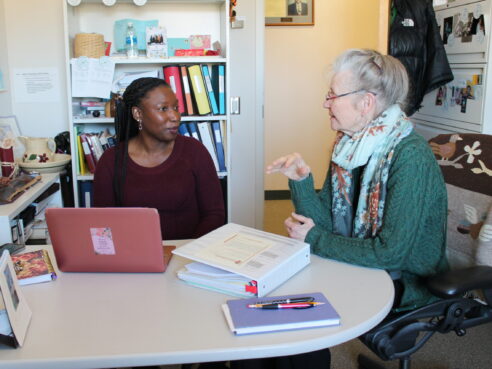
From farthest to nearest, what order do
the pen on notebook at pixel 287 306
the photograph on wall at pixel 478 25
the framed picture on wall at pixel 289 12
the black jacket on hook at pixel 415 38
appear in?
1. the framed picture on wall at pixel 289 12
2. the black jacket on hook at pixel 415 38
3. the photograph on wall at pixel 478 25
4. the pen on notebook at pixel 287 306

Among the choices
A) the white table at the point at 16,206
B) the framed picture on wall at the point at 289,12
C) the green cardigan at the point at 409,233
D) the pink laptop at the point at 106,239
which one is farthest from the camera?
the framed picture on wall at the point at 289,12

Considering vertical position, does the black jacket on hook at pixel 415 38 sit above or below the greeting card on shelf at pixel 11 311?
above

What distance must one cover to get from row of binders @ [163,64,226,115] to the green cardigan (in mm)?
1590

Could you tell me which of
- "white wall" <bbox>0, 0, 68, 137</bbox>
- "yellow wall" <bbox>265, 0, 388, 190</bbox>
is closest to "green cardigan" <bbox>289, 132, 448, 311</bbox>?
"white wall" <bbox>0, 0, 68, 137</bbox>

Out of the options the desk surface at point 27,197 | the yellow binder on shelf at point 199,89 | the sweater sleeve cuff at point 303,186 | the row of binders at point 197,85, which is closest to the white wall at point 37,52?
the desk surface at point 27,197

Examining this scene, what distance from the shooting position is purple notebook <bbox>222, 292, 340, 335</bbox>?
3.52 feet

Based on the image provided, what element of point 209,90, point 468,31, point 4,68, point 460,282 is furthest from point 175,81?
point 460,282

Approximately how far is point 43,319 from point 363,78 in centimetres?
106

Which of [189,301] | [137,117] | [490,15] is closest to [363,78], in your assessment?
[189,301]

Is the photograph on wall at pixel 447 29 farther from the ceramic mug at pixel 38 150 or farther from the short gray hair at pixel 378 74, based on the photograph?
the ceramic mug at pixel 38 150

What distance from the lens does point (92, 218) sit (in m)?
1.30

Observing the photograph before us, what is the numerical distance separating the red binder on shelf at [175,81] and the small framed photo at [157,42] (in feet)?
0.29

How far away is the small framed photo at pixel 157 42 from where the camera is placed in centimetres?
288

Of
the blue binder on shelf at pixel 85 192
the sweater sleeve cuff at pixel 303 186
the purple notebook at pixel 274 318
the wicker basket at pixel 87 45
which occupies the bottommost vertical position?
the blue binder on shelf at pixel 85 192
